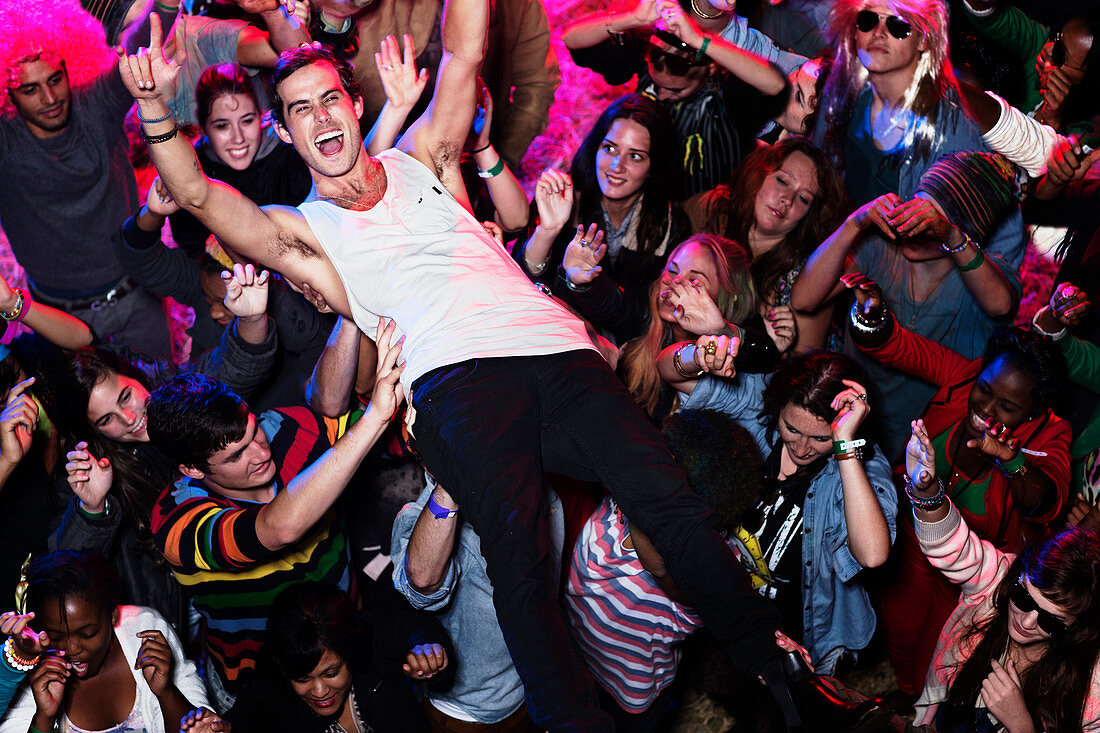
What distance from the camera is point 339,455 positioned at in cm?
245

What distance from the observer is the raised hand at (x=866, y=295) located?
3148 millimetres

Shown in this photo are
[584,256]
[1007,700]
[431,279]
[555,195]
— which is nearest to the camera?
[1007,700]

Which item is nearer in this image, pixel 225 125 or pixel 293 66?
pixel 293 66

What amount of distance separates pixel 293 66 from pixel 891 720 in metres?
2.41

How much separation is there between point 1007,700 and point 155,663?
2.27m

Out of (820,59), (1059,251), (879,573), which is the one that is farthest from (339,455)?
(1059,251)

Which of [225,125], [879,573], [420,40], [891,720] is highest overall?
[420,40]

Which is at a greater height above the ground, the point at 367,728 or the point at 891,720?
the point at 891,720

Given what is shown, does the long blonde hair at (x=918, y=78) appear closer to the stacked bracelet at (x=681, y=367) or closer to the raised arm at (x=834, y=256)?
the raised arm at (x=834, y=256)

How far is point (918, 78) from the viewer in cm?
347

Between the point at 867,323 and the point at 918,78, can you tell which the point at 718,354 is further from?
the point at 918,78

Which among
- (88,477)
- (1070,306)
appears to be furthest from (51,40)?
(1070,306)

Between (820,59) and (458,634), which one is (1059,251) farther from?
(458,634)

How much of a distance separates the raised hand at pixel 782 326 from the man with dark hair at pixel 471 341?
107 centimetres
